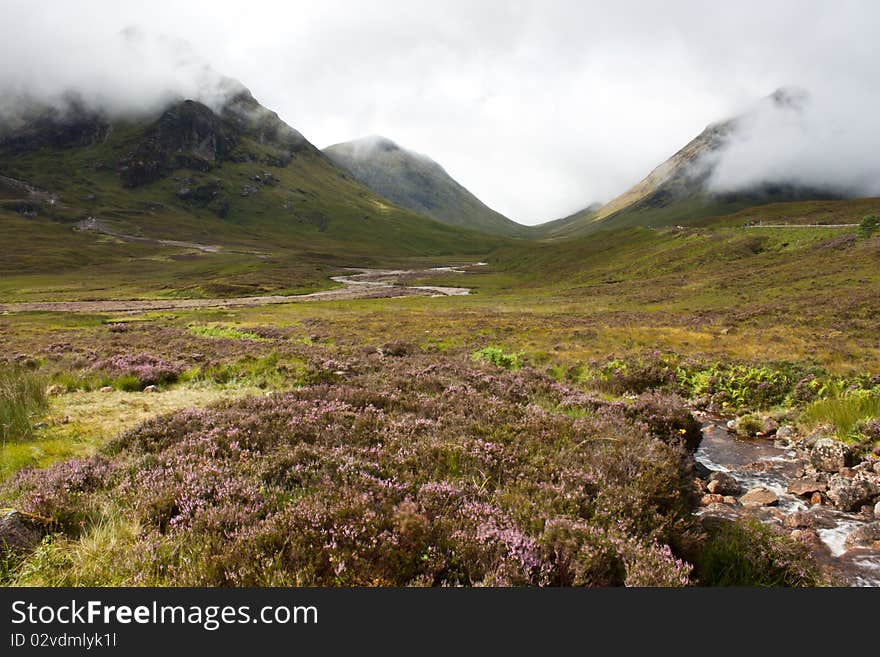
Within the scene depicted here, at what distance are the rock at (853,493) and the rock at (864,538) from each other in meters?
0.72

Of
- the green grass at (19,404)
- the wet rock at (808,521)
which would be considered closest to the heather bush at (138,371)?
the green grass at (19,404)

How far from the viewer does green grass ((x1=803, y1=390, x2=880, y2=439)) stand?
930 centimetres

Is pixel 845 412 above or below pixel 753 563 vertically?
above

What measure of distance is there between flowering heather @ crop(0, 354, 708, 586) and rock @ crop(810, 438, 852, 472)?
2441 millimetres

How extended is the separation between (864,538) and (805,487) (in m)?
1.73

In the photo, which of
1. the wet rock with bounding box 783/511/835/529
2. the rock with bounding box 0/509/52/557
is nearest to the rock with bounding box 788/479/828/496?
the wet rock with bounding box 783/511/835/529

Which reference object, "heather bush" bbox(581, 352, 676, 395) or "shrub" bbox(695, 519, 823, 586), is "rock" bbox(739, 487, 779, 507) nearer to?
"shrub" bbox(695, 519, 823, 586)

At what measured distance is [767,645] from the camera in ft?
10.1

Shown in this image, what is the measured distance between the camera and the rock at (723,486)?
24.7 ft

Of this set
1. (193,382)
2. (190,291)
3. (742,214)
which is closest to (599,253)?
(742,214)

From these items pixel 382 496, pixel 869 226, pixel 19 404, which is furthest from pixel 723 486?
pixel 869 226

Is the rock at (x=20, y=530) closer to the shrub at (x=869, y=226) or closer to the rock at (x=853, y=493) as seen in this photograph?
the rock at (x=853, y=493)

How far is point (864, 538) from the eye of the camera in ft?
19.1

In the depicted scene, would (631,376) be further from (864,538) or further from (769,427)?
(864,538)
